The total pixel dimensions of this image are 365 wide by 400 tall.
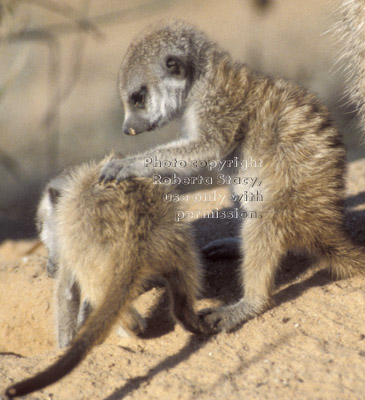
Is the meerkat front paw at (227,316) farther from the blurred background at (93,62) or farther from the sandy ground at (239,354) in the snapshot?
the blurred background at (93,62)

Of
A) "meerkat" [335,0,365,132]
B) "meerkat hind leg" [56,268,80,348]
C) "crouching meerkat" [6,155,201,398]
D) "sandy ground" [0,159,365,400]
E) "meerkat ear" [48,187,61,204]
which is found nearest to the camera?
"sandy ground" [0,159,365,400]

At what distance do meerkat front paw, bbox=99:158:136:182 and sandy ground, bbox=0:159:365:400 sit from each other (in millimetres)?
859

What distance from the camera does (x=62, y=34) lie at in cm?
798

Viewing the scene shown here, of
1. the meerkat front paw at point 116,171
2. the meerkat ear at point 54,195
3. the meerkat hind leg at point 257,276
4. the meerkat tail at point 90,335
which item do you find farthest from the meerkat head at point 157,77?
the meerkat tail at point 90,335

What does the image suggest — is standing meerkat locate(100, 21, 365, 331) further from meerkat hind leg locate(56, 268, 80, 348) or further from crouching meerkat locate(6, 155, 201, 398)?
meerkat hind leg locate(56, 268, 80, 348)

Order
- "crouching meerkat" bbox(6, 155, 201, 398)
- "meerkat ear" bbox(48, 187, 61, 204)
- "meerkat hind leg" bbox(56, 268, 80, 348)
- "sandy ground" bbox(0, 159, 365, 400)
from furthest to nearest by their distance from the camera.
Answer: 1. "meerkat hind leg" bbox(56, 268, 80, 348)
2. "meerkat ear" bbox(48, 187, 61, 204)
3. "crouching meerkat" bbox(6, 155, 201, 398)
4. "sandy ground" bbox(0, 159, 365, 400)

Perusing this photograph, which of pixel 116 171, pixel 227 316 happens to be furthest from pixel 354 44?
pixel 227 316

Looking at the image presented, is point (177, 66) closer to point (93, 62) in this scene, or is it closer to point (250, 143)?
point (250, 143)

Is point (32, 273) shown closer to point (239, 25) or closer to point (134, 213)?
point (134, 213)

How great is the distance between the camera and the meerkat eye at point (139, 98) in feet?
11.4

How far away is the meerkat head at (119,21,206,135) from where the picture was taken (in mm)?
3453


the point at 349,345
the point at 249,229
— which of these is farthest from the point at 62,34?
the point at 349,345

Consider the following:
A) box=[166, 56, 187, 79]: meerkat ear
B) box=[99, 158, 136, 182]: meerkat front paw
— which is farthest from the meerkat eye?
box=[99, 158, 136, 182]: meerkat front paw

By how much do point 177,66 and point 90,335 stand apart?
1714 mm
